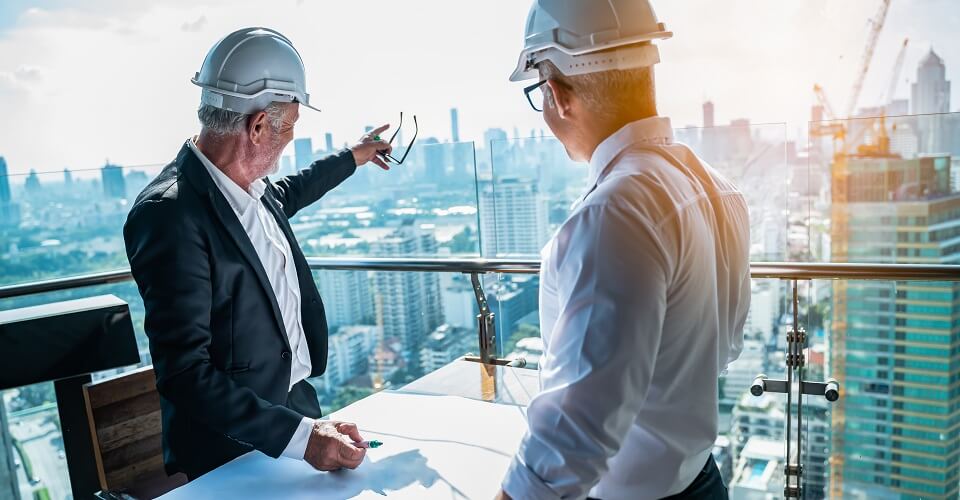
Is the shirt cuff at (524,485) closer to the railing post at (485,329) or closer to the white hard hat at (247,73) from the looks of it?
the white hard hat at (247,73)

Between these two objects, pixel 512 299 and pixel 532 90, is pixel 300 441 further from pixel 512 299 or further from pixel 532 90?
pixel 512 299

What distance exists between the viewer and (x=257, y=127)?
5.93 ft

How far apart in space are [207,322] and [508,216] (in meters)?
2.10

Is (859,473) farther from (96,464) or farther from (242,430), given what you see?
(96,464)

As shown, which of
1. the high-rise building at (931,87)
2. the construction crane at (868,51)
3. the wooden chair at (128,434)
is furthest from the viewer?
the construction crane at (868,51)

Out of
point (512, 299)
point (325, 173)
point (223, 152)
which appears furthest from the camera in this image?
point (512, 299)

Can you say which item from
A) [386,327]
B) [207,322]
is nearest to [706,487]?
[207,322]

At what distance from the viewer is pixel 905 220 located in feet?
9.50

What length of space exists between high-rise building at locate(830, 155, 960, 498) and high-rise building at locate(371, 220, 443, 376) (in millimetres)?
1793

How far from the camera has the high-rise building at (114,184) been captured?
392 centimetres

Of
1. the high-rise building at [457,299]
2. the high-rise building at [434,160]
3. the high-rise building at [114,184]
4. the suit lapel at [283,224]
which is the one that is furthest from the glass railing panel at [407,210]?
the suit lapel at [283,224]

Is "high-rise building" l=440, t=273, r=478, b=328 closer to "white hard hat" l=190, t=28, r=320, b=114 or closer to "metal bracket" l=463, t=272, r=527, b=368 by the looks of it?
"metal bracket" l=463, t=272, r=527, b=368

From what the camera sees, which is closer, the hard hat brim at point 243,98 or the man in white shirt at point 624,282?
the man in white shirt at point 624,282

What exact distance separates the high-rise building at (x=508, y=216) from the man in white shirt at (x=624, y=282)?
2.22m
